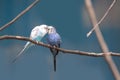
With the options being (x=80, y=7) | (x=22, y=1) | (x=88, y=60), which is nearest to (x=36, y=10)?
(x=22, y=1)

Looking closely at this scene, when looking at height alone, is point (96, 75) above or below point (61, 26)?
below

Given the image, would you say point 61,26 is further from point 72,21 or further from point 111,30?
point 111,30

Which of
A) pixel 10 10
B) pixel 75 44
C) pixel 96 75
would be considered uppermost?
pixel 10 10

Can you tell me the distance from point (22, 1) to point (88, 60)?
737mm

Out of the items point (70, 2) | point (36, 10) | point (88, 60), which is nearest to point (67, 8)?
point (70, 2)

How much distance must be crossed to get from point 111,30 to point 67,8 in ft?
1.37

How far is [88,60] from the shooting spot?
3244 mm

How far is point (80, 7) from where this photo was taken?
3232 millimetres

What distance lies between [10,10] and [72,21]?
52 centimetres

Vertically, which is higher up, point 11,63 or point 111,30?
point 111,30

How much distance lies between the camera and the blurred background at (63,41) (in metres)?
3.16

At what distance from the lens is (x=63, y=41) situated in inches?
126

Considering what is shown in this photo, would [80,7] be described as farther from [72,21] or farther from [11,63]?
[11,63]

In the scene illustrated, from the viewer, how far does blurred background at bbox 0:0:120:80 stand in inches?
125
